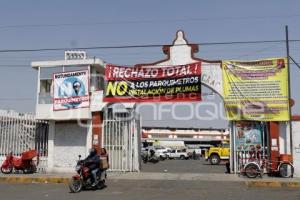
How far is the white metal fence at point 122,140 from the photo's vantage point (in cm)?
2334

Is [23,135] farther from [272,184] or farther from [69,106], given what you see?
[272,184]

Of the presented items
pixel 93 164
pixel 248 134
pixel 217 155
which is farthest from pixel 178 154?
pixel 93 164

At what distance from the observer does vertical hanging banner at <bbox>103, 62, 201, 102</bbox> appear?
2264cm

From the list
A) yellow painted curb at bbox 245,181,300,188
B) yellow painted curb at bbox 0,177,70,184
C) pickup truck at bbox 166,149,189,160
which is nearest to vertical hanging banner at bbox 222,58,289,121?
yellow painted curb at bbox 245,181,300,188

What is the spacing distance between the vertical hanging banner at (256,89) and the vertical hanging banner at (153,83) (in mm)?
1533

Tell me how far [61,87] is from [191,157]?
41317mm

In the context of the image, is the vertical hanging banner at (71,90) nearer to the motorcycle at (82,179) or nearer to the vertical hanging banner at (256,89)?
the motorcycle at (82,179)

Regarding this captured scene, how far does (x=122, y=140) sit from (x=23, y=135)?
5.49 m

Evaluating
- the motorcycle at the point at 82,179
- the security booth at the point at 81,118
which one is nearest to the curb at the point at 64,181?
the motorcycle at the point at 82,179

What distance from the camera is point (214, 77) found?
22438mm

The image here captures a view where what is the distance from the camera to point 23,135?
81.4 feet

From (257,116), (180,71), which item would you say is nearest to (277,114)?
(257,116)

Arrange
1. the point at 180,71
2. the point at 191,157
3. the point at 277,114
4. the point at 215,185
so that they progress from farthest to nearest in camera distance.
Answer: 1. the point at 191,157
2. the point at 180,71
3. the point at 277,114
4. the point at 215,185

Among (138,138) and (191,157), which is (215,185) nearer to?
(138,138)
